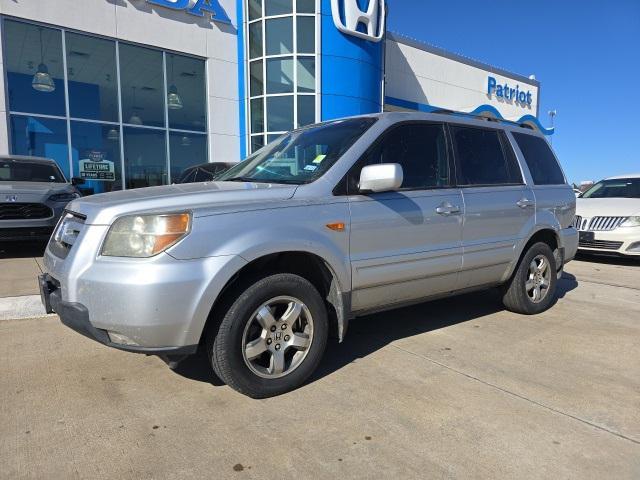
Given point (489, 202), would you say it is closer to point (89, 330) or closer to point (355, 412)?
point (355, 412)

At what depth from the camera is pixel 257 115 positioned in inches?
612

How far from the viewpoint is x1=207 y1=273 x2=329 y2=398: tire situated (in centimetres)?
279

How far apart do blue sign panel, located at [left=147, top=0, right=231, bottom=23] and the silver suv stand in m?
11.8

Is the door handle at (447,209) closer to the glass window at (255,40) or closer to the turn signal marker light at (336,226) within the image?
Result: the turn signal marker light at (336,226)

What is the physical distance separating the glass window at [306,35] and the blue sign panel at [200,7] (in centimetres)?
230

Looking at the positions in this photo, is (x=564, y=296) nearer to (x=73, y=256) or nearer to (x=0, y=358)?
(x=73, y=256)

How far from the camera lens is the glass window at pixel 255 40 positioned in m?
15.3

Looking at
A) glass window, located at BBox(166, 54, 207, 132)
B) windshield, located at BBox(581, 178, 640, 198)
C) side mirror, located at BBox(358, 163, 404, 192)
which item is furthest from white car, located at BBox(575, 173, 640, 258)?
glass window, located at BBox(166, 54, 207, 132)

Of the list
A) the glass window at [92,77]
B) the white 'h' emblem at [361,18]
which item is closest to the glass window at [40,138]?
the glass window at [92,77]

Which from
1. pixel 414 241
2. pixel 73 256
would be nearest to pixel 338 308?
pixel 414 241

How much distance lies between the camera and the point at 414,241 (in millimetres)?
3602

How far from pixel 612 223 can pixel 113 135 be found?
12338 millimetres

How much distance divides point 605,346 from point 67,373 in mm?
4188

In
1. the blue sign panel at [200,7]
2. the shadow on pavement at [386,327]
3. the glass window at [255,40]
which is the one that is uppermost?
the blue sign panel at [200,7]
